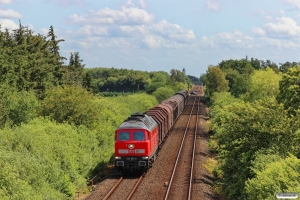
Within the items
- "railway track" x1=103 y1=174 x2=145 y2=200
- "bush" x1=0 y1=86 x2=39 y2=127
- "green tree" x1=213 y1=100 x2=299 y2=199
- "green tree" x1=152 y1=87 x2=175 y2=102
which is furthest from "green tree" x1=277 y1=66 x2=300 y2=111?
"green tree" x1=152 y1=87 x2=175 y2=102

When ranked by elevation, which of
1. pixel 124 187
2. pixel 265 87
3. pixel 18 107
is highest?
pixel 265 87

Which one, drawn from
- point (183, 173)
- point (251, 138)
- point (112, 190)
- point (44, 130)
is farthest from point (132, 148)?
point (251, 138)

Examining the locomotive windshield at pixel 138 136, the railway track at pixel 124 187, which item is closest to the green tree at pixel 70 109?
the locomotive windshield at pixel 138 136

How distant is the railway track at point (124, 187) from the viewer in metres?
21.5

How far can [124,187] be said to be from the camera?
23.6 metres

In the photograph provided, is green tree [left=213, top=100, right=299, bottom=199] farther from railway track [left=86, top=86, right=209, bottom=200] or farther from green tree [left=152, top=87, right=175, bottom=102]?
green tree [left=152, top=87, right=175, bottom=102]

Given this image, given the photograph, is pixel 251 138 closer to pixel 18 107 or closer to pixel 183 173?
pixel 183 173

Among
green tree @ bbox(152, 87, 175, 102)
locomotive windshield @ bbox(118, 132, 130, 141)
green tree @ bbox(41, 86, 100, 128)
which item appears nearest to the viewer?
locomotive windshield @ bbox(118, 132, 130, 141)

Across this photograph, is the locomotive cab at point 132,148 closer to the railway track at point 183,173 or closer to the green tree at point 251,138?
the railway track at point 183,173

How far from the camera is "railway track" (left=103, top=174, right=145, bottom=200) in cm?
2152

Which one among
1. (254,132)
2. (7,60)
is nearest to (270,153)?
(254,132)

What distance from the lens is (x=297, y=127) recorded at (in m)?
21.3

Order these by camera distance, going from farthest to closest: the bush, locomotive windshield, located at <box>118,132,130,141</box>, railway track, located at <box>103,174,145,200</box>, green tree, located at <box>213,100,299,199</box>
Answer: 1. the bush
2. locomotive windshield, located at <box>118,132,130,141</box>
3. railway track, located at <box>103,174,145,200</box>
4. green tree, located at <box>213,100,299,199</box>

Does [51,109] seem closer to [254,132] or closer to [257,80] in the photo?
[254,132]
